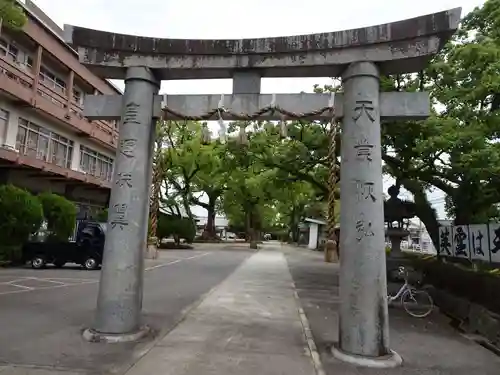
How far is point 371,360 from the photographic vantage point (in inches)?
217

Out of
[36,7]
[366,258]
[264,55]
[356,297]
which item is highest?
[36,7]

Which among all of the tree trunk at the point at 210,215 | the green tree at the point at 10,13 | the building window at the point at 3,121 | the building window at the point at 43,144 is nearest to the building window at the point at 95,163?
the building window at the point at 43,144

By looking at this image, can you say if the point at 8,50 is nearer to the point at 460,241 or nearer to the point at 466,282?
the point at 460,241

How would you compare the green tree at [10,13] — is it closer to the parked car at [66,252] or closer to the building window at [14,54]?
the parked car at [66,252]

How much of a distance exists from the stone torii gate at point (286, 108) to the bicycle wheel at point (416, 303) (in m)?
4.32

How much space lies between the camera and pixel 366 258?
18.7 feet

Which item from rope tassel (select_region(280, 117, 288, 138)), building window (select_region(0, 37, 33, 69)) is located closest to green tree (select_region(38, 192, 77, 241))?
building window (select_region(0, 37, 33, 69))

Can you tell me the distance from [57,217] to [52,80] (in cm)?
862

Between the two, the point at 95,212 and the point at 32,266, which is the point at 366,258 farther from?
the point at 95,212

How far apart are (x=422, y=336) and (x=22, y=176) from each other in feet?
63.7

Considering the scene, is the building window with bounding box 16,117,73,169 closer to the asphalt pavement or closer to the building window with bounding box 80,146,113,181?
the building window with bounding box 80,146,113,181

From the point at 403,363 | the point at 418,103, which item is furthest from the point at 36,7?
the point at 403,363

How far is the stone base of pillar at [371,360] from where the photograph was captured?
215 inches

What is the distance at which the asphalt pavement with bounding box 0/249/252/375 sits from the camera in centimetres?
529
